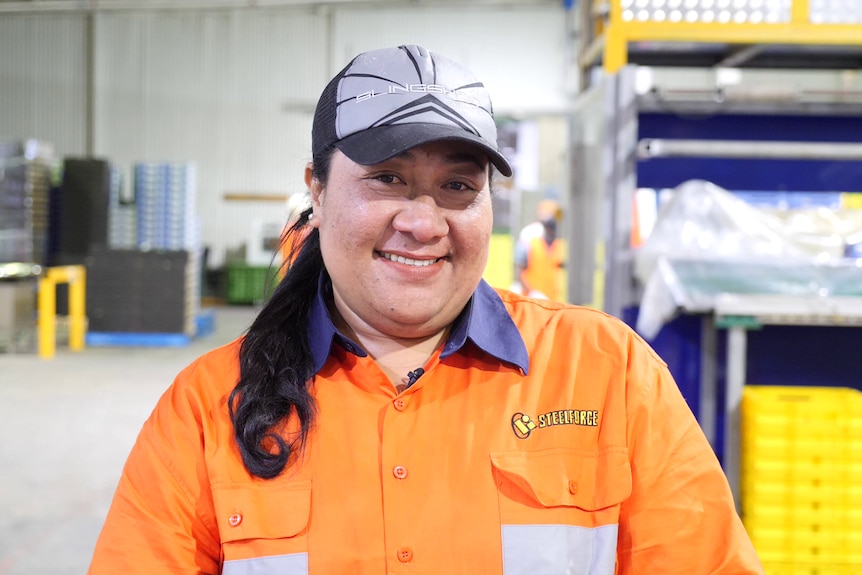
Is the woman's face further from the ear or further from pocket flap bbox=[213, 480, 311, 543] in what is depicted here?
pocket flap bbox=[213, 480, 311, 543]

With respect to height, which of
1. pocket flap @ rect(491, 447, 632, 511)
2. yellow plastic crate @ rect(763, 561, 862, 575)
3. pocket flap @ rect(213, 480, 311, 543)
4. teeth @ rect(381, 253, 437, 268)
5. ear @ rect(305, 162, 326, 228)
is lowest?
yellow plastic crate @ rect(763, 561, 862, 575)

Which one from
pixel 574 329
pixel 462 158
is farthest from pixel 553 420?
pixel 462 158

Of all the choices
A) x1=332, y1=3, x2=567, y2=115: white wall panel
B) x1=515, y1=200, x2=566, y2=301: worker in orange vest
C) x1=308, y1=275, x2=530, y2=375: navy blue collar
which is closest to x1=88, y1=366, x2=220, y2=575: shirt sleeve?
x1=308, y1=275, x2=530, y2=375: navy blue collar

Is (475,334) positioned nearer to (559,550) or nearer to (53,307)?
(559,550)

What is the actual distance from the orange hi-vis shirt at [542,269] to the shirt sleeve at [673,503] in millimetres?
6852

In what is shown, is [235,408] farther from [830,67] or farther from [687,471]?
[830,67]

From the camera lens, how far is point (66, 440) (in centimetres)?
611

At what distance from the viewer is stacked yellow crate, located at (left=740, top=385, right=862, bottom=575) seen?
2.87 meters

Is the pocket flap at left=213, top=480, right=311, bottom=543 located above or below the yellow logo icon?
below

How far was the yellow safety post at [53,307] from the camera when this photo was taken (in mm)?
9680

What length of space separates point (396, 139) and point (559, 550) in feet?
2.23

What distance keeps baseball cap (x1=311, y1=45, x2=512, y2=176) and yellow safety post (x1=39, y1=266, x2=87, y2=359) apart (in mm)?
9297

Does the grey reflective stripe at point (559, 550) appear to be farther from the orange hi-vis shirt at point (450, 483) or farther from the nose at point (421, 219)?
the nose at point (421, 219)

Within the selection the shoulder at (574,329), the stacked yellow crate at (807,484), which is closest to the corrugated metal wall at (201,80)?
the stacked yellow crate at (807,484)
